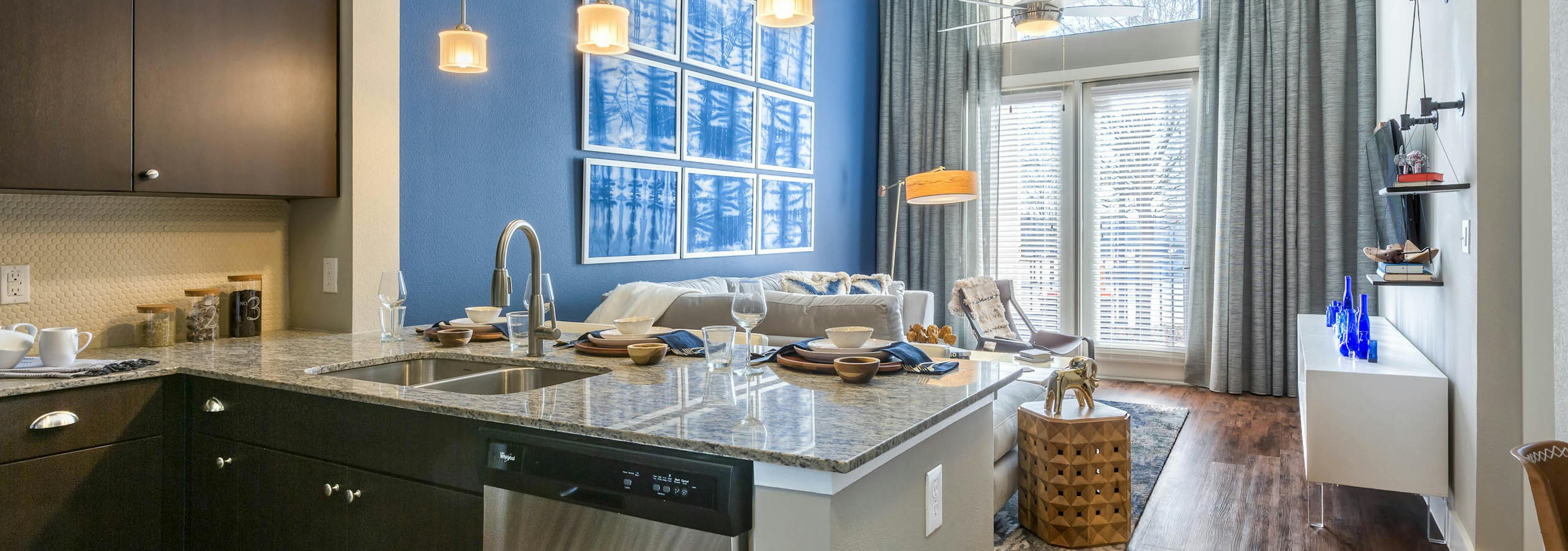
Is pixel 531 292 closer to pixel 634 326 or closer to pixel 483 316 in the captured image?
pixel 634 326

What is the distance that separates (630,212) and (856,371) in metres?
2.80

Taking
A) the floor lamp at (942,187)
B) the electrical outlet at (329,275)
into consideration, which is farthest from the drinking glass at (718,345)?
the floor lamp at (942,187)

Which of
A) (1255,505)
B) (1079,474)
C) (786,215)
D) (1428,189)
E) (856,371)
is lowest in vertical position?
(1255,505)

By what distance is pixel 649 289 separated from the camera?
3.90 meters

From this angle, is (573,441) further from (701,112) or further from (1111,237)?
(1111,237)

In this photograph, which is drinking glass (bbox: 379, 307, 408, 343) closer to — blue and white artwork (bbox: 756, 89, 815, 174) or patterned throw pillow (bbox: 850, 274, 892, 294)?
patterned throw pillow (bbox: 850, 274, 892, 294)

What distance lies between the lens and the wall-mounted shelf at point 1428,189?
8.92 feet

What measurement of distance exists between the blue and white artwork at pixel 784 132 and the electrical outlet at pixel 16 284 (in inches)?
147

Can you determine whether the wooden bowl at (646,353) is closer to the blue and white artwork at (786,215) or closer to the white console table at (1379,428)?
the white console table at (1379,428)

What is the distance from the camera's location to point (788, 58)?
18.7ft

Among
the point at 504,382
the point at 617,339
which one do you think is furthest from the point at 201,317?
the point at 617,339

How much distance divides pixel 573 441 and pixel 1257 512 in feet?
9.39

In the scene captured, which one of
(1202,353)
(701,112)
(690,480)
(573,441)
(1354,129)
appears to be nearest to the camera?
(690,480)

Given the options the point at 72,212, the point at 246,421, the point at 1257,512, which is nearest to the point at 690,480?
the point at 246,421
